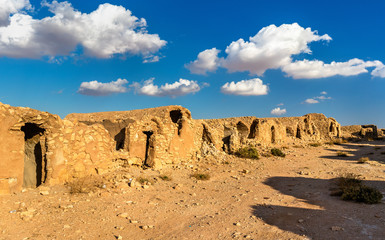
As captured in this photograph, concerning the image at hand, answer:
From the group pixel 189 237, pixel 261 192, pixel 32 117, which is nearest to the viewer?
pixel 189 237

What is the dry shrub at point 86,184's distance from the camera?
6319 mm

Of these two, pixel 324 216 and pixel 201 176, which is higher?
pixel 201 176

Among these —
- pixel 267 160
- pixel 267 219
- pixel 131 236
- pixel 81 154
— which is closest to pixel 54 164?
pixel 81 154

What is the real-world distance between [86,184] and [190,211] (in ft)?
10.5

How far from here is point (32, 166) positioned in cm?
727

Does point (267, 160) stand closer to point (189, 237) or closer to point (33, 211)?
point (189, 237)

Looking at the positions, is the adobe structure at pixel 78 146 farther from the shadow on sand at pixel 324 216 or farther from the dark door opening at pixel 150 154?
the shadow on sand at pixel 324 216

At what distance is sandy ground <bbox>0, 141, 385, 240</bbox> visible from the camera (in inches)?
176

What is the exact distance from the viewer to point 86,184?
6719 millimetres

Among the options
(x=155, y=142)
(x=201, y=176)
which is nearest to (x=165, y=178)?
(x=201, y=176)

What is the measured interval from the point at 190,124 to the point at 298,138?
18.5 m

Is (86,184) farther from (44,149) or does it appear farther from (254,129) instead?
(254,129)

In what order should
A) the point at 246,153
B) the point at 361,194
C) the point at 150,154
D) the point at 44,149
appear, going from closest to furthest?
1. the point at 361,194
2. the point at 44,149
3. the point at 150,154
4. the point at 246,153

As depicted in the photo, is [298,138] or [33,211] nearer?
[33,211]
